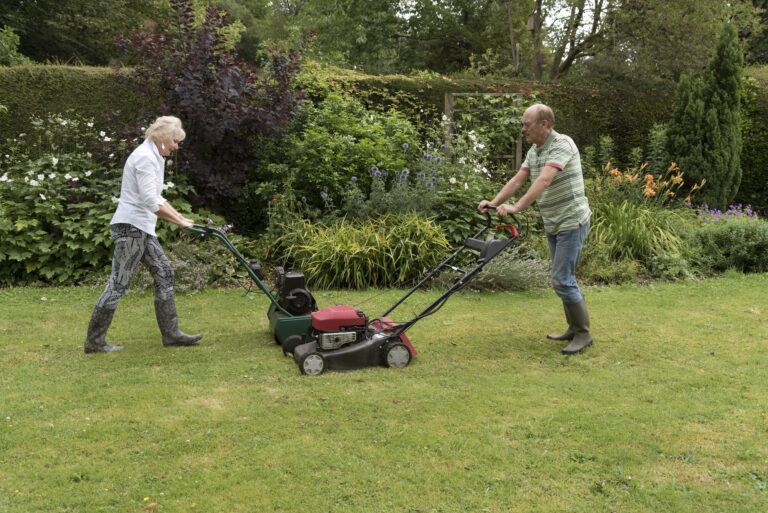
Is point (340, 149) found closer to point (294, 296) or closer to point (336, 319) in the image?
point (294, 296)

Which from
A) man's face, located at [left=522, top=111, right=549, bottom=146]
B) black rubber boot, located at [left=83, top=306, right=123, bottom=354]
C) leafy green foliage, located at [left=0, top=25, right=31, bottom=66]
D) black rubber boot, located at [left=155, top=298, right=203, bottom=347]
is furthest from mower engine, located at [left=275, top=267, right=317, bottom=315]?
leafy green foliage, located at [left=0, top=25, right=31, bottom=66]

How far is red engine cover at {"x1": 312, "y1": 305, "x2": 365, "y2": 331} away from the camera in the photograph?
412 cm

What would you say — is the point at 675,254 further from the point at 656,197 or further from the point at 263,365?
the point at 263,365

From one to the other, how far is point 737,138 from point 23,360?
10.2 m

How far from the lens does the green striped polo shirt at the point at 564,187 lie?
4.34 m

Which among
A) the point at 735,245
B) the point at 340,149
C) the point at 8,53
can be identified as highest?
the point at 8,53

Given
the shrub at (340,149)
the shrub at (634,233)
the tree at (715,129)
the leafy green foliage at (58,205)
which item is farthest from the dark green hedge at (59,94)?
the tree at (715,129)

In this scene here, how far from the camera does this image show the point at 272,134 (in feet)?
26.2

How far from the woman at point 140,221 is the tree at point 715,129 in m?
8.14

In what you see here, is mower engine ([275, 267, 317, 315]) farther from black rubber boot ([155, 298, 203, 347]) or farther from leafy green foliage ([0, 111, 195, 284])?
leafy green foliage ([0, 111, 195, 284])

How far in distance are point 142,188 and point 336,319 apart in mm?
1673

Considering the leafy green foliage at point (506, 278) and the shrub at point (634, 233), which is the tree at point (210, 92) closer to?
the leafy green foliage at point (506, 278)

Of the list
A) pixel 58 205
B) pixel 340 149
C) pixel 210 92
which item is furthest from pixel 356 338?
pixel 58 205

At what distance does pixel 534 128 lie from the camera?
4379 mm
